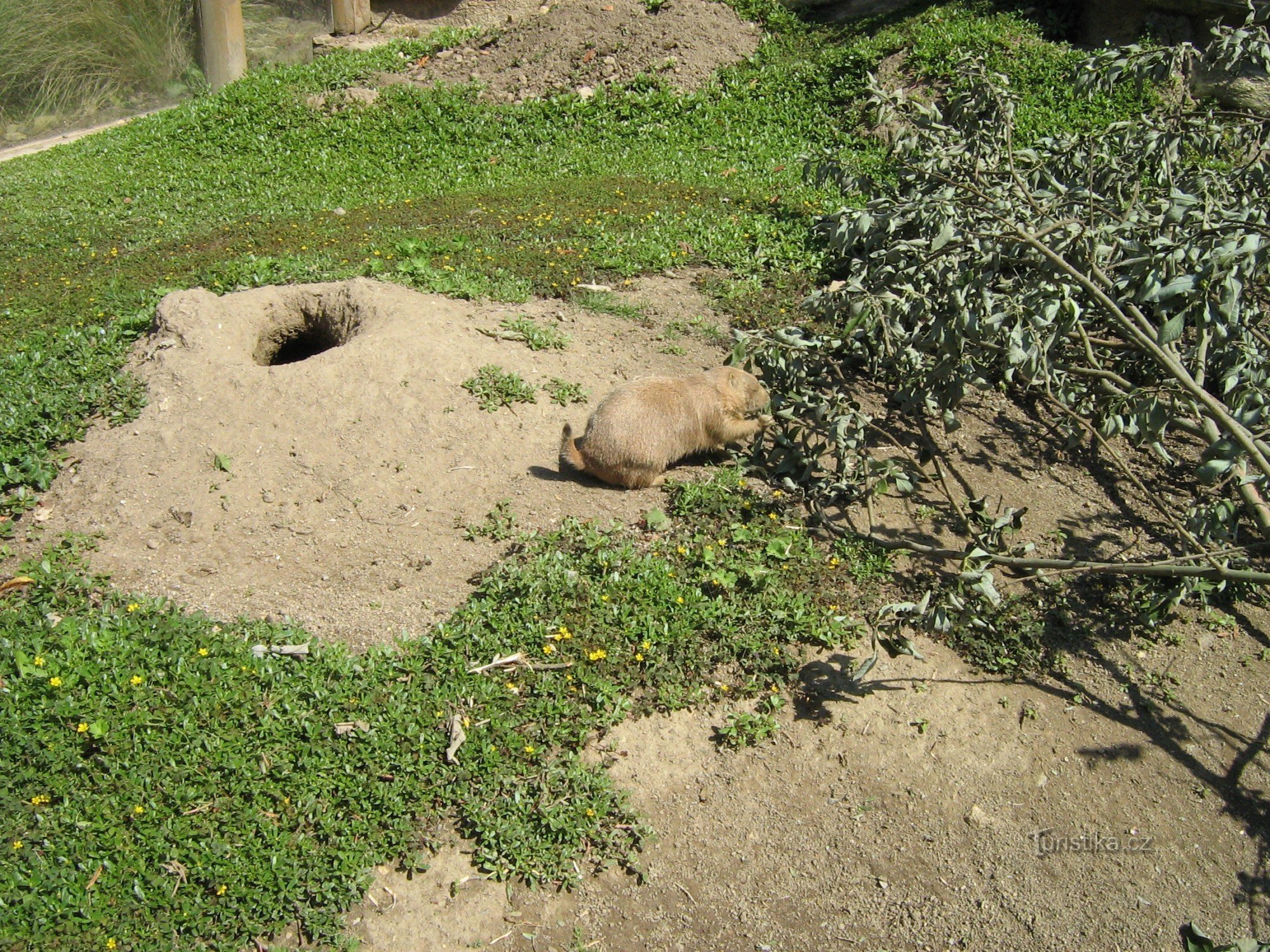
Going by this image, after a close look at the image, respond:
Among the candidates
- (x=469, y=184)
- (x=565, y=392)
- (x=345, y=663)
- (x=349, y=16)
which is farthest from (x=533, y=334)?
(x=349, y=16)

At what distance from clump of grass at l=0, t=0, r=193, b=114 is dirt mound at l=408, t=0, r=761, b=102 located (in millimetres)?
4010

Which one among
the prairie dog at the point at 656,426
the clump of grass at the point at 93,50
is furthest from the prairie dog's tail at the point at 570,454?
the clump of grass at the point at 93,50

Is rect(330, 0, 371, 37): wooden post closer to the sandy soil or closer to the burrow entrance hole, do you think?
the burrow entrance hole

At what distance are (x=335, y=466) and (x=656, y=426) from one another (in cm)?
184

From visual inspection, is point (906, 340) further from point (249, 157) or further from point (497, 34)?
point (497, 34)

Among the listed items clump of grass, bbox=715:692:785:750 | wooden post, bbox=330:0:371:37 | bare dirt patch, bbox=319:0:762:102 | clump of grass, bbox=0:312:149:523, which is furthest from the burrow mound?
wooden post, bbox=330:0:371:37

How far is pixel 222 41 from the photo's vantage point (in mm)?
Answer: 12477

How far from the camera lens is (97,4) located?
13477 mm

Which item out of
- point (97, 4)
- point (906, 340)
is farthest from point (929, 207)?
point (97, 4)

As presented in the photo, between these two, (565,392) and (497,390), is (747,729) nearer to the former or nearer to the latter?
(565,392)

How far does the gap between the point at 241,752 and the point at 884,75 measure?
30.9ft

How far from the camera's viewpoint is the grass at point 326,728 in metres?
3.42

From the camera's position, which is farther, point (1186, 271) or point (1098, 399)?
point (1098, 399)

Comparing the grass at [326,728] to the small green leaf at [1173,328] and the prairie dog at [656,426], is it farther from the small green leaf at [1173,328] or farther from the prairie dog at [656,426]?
the small green leaf at [1173,328]
